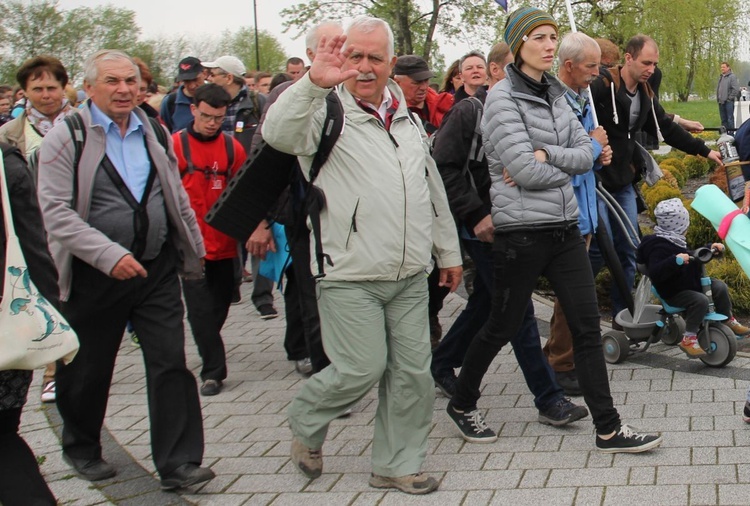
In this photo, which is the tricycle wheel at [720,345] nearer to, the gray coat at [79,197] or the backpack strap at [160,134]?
the gray coat at [79,197]

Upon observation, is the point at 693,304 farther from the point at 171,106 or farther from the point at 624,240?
the point at 171,106

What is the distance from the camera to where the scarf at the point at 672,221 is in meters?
6.28

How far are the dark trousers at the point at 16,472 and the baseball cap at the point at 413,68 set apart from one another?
3.88 meters

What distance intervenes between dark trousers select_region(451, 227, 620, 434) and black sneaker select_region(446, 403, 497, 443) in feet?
1.04

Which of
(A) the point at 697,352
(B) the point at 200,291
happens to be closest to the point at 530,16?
(A) the point at 697,352

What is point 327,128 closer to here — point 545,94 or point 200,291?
point 545,94

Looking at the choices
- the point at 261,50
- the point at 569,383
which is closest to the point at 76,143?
the point at 569,383

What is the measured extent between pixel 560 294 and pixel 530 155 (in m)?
0.67

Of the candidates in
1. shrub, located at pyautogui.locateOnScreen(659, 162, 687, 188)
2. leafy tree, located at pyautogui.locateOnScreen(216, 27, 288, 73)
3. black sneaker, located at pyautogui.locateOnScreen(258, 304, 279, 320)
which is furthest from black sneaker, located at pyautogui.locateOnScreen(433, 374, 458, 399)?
leafy tree, located at pyautogui.locateOnScreen(216, 27, 288, 73)

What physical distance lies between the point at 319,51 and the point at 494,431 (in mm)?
2212

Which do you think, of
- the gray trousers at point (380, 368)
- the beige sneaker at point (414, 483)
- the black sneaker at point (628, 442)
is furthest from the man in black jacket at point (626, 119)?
the beige sneaker at point (414, 483)

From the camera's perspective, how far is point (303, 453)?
4688 millimetres

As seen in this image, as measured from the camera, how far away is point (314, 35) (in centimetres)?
572

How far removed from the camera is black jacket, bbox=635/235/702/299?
20.6ft
